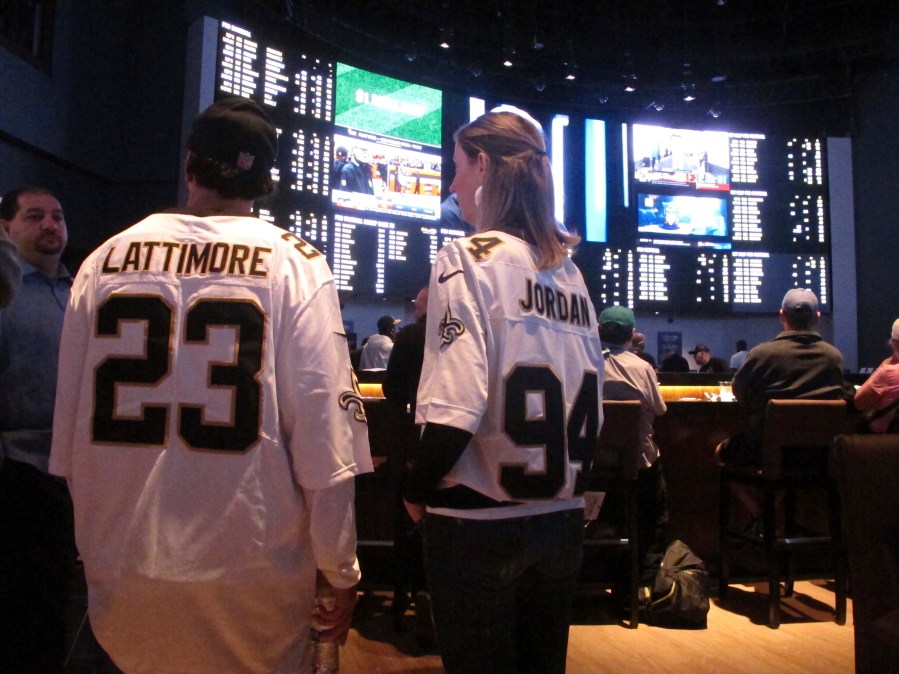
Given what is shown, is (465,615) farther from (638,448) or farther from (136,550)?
(638,448)

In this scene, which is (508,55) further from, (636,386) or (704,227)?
(636,386)

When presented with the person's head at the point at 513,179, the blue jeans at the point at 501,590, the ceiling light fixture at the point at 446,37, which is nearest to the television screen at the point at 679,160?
the ceiling light fixture at the point at 446,37

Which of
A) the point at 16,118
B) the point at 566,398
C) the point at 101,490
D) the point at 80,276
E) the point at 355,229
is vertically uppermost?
the point at 16,118

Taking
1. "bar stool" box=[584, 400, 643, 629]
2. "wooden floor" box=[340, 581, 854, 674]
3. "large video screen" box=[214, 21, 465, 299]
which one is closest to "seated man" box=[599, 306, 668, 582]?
"bar stool" box=[584, 400, 643, 629]

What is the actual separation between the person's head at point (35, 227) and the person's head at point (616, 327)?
2.51m

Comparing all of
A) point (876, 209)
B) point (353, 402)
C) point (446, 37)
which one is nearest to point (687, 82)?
point (876, 209)

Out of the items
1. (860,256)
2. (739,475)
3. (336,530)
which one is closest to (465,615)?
(336,530)

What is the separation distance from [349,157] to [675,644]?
5662mm

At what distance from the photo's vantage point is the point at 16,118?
5969mm

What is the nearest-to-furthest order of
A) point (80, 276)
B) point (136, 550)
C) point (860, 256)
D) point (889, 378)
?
A: point (136, 550) < point (80, 276) < point (889, 378) < point (860, 256)

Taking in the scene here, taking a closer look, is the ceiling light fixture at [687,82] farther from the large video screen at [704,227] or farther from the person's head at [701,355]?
the person's head at [701,355]

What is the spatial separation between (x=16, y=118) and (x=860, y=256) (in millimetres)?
9968

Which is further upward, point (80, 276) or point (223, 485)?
point (80, 276)

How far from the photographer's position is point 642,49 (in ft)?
30.6
